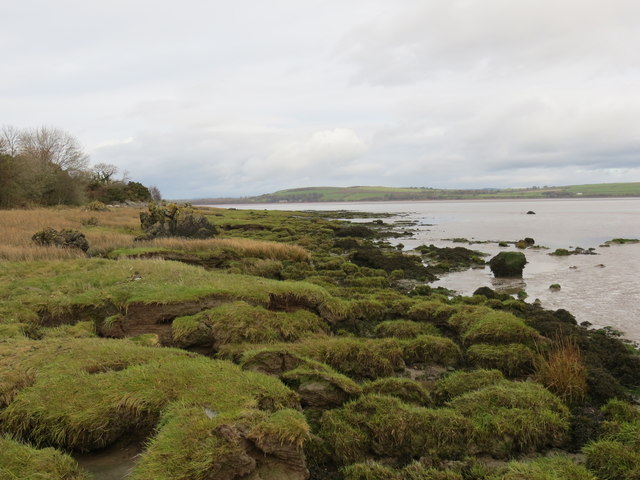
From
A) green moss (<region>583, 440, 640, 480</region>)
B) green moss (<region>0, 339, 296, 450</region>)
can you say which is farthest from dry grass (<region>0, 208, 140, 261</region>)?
green moss (<region>583, 440, 640, 480</region>)

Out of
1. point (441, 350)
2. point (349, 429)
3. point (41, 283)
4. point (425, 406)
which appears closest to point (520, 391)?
point (425, 406)

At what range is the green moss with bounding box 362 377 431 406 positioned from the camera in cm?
806

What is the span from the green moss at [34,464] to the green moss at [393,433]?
3703mm

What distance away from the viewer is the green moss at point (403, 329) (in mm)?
12760

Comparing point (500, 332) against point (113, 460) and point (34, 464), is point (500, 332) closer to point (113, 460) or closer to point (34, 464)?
point (113, 460)

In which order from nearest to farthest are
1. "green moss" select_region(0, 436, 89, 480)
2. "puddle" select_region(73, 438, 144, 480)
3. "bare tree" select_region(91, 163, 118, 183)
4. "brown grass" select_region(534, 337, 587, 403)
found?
"green moss" select_region(0, 436, 89, 480), "puddle" select_region(73, 438, 144, 480), "brown grass" select_region(534, 337, 587, 403), "bare tree" select_region(91, 163, 118, 183)

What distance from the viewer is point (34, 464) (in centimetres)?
536

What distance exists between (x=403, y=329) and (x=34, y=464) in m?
9.89

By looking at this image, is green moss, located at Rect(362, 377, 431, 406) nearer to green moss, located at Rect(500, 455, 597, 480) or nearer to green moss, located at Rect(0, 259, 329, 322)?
green moss, located at Rect(500, 455, 597, 480)

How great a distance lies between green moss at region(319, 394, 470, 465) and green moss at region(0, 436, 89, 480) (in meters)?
3.70

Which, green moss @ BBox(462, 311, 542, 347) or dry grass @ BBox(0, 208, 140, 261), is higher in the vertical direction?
dry grass @ BBox(0, 208, 140, 261)

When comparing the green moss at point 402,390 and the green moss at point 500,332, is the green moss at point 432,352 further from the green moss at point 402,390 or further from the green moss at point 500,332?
the green moss at point 402,390

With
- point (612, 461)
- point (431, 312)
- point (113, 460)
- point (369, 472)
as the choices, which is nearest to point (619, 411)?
point (612, 461)

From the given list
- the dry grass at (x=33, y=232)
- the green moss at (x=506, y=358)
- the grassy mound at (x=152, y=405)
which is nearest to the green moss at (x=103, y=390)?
the grassy mound at (x=152, y=405)
